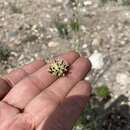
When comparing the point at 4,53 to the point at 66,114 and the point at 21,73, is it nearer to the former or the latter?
the point at 21,73

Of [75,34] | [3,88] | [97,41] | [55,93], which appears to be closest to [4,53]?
[75,34]

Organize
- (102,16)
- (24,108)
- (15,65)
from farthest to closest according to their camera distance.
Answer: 1. (102,16)
2. (15,65)
3. (24,108)

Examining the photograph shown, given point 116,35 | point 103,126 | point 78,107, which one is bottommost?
point 103,126

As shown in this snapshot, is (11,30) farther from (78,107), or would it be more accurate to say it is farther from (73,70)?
(78,107)

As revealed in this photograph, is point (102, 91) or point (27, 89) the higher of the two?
point (27, 89)

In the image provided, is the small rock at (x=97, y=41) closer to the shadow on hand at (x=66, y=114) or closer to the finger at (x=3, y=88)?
the finger at (x=3, y=88)

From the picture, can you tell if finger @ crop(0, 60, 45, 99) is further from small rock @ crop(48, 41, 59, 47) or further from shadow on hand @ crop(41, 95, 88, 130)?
small rock @ crop(48, 41, 59, 47)

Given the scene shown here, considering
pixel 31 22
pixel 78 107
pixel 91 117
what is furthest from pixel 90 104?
pixel 31 22
